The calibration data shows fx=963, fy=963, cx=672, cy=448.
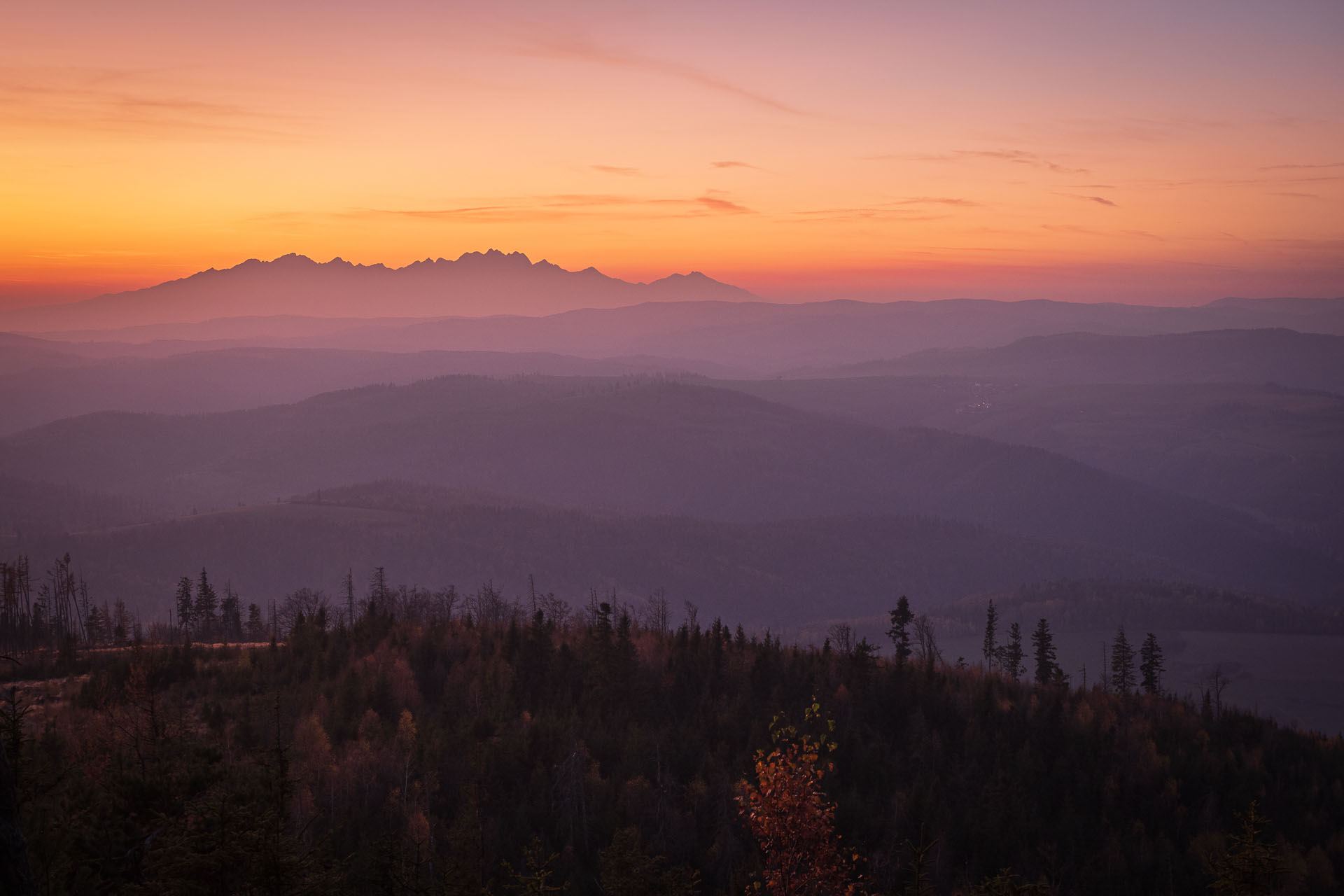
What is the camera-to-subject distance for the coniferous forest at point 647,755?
174ft

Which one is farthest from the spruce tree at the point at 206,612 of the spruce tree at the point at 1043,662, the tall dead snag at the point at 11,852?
the tall dead snag at the point at 11,852

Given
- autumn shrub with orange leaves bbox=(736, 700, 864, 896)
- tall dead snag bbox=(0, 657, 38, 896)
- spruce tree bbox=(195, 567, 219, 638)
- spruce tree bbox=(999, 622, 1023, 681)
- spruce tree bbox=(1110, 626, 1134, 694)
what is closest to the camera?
tall dead snag bbox=(0, 657, 38, 896)

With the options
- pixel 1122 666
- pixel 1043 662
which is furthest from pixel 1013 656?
pixel 1122 666

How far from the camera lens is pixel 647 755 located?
80375mm

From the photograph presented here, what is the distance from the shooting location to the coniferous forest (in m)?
53.2

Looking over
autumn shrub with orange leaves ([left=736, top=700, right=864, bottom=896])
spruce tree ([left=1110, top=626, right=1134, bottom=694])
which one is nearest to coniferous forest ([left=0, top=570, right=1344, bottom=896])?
spruce tree ([left=1110, top=626, right=1134, bottom=694])

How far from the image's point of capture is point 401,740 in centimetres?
7288

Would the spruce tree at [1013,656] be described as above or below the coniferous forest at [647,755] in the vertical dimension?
below

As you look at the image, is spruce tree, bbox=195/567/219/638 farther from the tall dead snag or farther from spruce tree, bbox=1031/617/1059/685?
the tall dead snag

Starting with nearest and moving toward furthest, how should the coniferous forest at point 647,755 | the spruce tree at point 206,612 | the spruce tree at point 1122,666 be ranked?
the coniferous forest at point 647,755 → the spruce tree at point 206,612 → the spruce tree at point 1122,666

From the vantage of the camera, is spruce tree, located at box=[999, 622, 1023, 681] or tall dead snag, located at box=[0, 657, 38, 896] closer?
tall dead snag, located at box=[0, 657, 38, 896]

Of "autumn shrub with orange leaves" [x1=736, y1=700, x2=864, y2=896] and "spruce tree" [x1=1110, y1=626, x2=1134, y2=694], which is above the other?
"autumn shrub with orange leaves" [x1=736, y1=700, x2=864, y2=896]

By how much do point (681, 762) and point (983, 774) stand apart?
2986cm

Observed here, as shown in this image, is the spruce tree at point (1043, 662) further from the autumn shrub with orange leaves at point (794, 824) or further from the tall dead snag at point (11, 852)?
the tall dead snag at point (11, 852)
